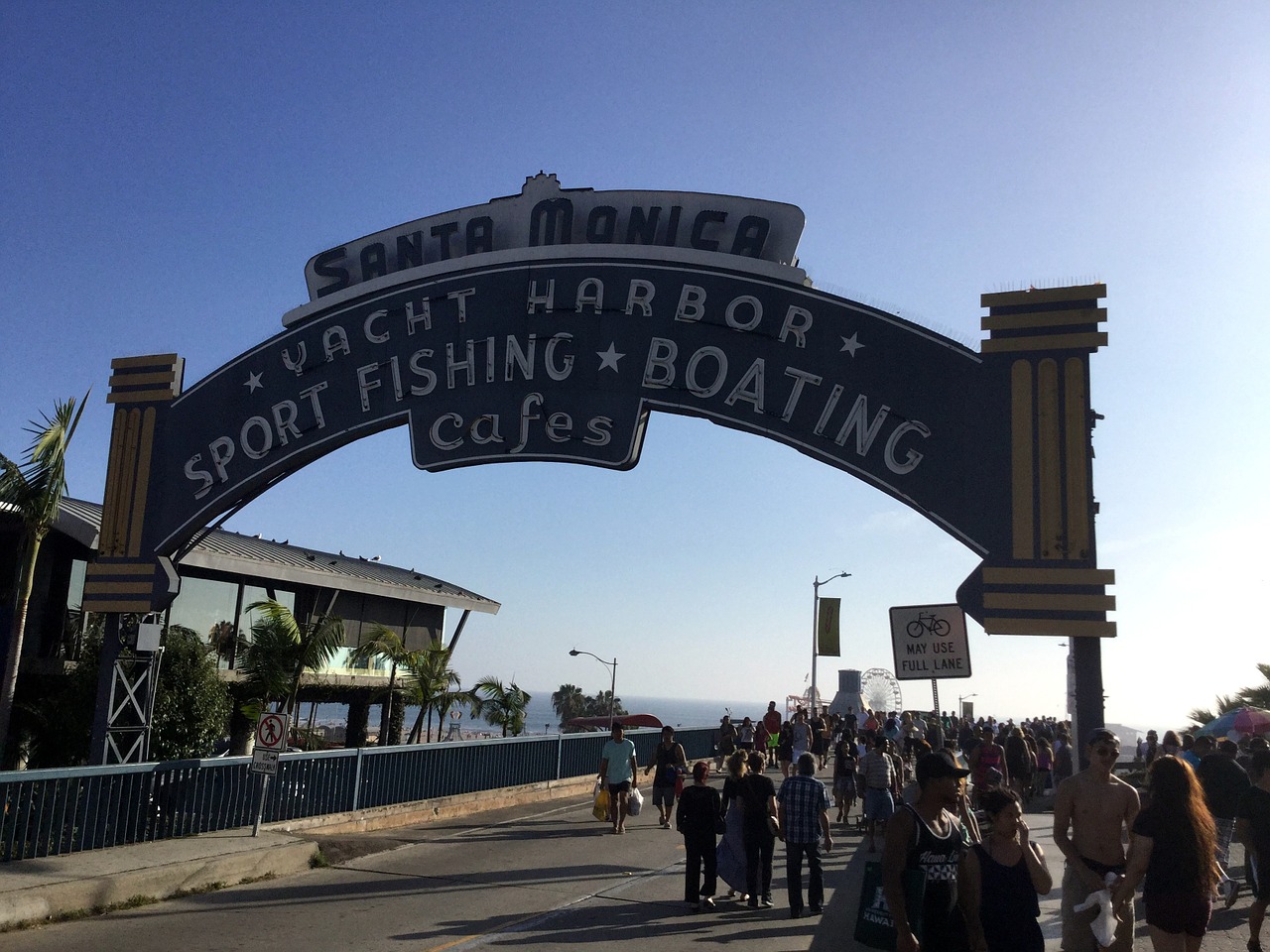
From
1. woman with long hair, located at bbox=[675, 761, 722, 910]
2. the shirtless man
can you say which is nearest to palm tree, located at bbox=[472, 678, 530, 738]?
woman with long hair, located at bbox=[675, 761, 722, 910]

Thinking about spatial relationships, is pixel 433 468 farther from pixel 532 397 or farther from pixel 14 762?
pixel 14 762

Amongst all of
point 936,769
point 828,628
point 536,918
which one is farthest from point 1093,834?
point 828,628

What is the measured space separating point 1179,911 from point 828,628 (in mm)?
23367

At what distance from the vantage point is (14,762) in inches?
776

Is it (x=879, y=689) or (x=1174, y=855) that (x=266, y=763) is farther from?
(x=879, y=689)

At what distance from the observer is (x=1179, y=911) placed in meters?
6.38

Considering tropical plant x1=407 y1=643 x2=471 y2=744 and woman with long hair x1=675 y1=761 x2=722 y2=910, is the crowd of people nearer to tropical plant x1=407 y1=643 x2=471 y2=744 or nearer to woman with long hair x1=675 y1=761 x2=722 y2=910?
woman with long hair x1=675 y1=761 x2=722 y2=910

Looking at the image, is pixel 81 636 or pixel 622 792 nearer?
pixel 622 792

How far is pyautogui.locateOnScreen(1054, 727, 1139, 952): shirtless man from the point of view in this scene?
659cm

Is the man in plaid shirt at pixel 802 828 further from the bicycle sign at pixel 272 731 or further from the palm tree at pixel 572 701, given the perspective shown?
the palm tree at pixel 572 701

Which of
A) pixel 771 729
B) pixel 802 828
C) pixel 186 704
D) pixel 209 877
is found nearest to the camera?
pixel 802 828

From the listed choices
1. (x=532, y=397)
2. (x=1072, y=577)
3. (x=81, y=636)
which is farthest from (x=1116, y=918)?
(x=81, y=636)

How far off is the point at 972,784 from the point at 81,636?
1663cm

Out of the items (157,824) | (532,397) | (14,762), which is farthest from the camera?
(14,762)
